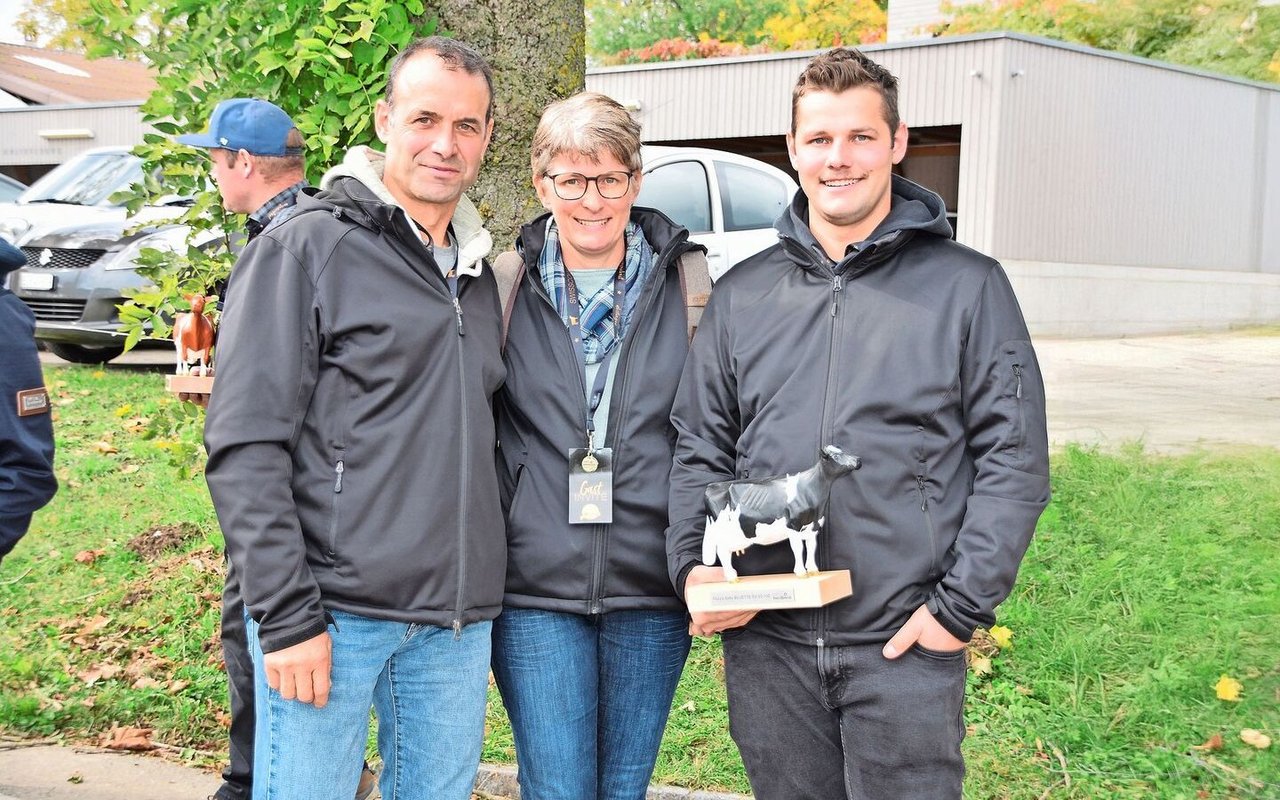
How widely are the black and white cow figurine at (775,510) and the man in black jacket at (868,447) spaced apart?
0.22 ft

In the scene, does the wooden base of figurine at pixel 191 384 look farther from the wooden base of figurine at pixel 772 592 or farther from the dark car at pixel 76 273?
the dark car at pixel 76 273

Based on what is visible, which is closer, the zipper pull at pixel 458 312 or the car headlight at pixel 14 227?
the zipper pull at pixel 458 312

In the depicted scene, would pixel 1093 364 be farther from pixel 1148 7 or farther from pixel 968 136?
pixel 1148 7

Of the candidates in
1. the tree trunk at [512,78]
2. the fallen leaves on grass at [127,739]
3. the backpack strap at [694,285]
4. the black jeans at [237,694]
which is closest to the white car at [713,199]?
the tree trunk at [512,78]

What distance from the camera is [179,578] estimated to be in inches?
229

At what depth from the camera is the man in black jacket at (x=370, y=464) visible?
85.7 inches

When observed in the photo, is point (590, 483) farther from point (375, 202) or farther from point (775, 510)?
point (375, 202)

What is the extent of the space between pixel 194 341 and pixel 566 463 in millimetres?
2049

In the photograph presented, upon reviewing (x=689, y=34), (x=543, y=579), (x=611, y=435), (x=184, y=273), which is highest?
(x=689, y=34)

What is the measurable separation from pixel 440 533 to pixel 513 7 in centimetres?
267

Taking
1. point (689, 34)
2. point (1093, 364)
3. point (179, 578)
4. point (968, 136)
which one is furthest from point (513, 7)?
point (689, 34)

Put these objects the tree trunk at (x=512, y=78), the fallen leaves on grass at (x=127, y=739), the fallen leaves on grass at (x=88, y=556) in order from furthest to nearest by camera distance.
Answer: the fallen leaves on grass at (x=88, y=556), the fallen leaves on grass at (x=127, y=739), the tree trunk at (x=512, y=78)

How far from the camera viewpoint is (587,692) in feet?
8.63

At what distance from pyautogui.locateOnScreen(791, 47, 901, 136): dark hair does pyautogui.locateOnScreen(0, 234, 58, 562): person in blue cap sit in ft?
6.67
